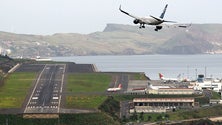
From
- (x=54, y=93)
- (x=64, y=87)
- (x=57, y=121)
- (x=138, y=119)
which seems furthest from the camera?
(x=64, y=87)

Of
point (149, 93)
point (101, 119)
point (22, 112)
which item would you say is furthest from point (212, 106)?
point (22, 112)

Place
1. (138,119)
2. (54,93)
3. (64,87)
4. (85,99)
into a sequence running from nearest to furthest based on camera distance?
(138,119) → (85,99) → (54,93) → (64,87)

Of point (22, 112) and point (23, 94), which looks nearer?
point (22, 112)

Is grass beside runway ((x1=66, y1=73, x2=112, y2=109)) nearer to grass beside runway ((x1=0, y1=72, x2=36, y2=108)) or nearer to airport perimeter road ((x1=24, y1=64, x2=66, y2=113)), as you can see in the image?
airport perimeter road ((x1=24, y1=64, x2=66, y2=113))

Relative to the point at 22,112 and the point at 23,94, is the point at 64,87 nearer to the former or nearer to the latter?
the point at 23,94

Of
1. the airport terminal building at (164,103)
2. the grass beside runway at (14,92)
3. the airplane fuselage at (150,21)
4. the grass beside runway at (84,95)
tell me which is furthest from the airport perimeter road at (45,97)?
the airplane fuselage at (150,21)

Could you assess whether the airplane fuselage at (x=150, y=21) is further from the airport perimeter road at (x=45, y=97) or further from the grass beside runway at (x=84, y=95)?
the grass beside runway at (x=84, y=95)

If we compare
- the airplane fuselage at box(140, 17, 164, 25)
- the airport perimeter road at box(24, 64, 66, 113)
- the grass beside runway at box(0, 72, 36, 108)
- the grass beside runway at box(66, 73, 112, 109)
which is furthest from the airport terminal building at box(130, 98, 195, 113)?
the airplane fuselage at box(140, 17, 164, 25)

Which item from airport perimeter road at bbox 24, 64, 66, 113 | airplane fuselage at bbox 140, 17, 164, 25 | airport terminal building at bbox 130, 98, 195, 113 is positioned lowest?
airport terminal building at bbox 130, 98, 195, 113
